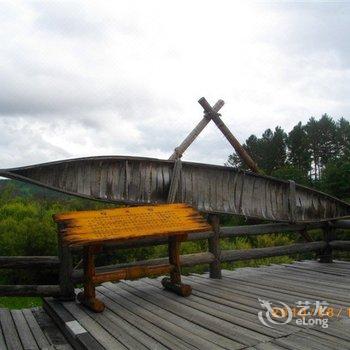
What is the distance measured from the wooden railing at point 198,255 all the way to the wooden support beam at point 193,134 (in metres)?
1.24

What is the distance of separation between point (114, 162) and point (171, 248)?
5.13 ft

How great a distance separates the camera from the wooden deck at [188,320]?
3486 mm

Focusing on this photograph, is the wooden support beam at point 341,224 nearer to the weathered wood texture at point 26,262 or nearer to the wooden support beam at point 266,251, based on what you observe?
the wooden support beam at point 266,251

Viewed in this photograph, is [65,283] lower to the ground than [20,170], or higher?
lower

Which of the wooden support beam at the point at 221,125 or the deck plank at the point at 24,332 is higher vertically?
the wooden support beam at the point at 221,125

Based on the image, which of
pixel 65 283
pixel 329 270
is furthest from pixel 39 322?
pixel 329 270

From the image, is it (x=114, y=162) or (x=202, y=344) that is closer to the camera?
(x=202, y=344)

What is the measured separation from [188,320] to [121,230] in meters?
1.27

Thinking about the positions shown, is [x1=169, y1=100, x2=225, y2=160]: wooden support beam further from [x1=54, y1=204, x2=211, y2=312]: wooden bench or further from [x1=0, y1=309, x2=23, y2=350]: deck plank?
[x1=0, y1=309, x2=23, y2=350]: deck plank

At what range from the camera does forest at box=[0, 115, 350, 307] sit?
53.6 feet

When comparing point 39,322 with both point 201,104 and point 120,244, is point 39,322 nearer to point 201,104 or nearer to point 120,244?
point 120,244

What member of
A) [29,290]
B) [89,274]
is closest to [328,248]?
[89,274]

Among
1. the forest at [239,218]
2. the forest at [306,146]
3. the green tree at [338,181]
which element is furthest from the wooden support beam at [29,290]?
the forest at [306,146]

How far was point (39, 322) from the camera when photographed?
4.70 metres
